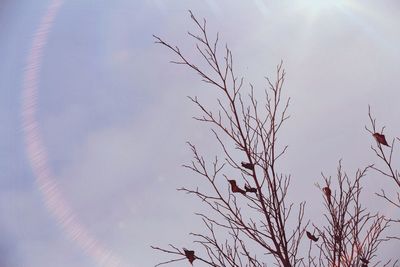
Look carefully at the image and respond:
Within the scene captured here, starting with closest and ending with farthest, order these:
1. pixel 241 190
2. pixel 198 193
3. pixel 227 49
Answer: pixel 241 190, pixel 227 49, pixel 198 193

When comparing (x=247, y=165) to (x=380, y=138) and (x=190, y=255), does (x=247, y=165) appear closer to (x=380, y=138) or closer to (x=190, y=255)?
(x=190, y=255)

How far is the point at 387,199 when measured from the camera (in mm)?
3650

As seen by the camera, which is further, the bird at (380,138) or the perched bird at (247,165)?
the perched bird at (247,165)

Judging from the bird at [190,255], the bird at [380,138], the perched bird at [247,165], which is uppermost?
the bird at [380,138]

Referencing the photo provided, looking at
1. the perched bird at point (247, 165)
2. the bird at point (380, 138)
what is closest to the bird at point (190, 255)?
the perched bird at point (247, 165)

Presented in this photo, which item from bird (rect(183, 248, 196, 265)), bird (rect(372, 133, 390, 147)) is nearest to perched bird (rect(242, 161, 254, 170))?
bird (rect(183, 248, 196, 265))

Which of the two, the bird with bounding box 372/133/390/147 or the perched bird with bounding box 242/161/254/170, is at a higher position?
the bird with bounding box 372/133/390/147

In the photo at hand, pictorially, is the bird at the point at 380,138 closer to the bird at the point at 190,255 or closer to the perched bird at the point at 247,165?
the perched bird at the point at 247,165

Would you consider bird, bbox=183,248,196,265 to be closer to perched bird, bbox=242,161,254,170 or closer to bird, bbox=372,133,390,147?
perched bird, bbox=242,161,254,170

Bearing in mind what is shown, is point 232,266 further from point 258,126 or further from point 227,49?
point 227,49

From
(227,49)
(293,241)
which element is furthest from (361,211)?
(227,49)

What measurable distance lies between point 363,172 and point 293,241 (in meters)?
0.95

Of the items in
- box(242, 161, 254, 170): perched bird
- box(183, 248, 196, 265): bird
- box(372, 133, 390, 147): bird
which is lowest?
box(183, 248, 196, 265): bird

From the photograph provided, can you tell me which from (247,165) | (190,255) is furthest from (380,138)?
(190,255)
